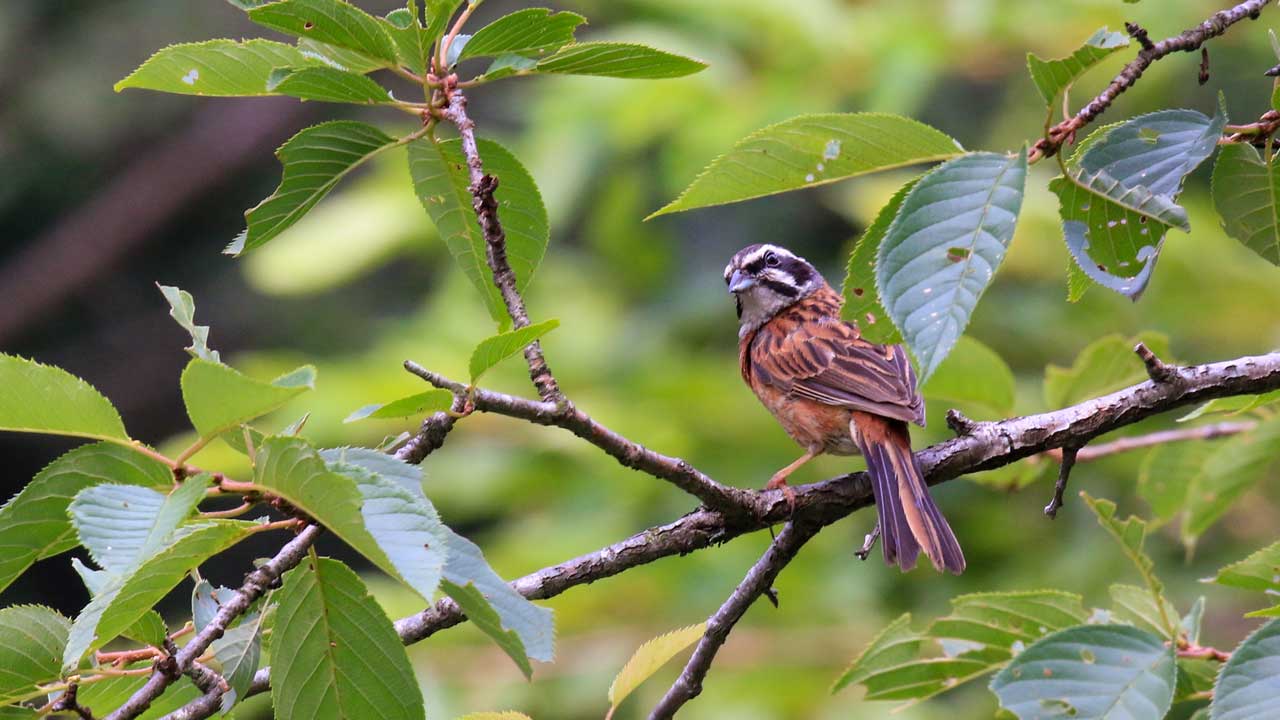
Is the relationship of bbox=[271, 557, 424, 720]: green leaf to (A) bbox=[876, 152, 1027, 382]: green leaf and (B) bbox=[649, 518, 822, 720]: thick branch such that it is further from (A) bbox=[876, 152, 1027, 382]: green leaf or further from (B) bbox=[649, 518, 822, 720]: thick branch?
(A) bbox=[876, 152, 1027, 382]: green leaf

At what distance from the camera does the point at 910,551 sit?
3.51m

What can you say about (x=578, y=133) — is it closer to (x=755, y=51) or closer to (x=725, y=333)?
(x=755, y=51)

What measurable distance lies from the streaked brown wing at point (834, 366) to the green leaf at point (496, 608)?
2226mm

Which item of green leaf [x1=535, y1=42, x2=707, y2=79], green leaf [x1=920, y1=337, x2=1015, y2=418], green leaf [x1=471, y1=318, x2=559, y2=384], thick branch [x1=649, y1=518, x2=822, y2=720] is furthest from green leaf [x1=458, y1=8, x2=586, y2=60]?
green leaf [x1=920, y1=337, x2=1015, y2=418]

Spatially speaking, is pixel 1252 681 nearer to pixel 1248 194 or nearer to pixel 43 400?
pixel 1248 194

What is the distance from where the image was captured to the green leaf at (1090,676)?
93.1 inches

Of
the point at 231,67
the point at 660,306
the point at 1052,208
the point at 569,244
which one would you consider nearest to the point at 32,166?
the point at 569,244

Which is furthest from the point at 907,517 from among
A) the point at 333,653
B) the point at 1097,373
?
the point at 333,653

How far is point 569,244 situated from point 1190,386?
821 centimetres

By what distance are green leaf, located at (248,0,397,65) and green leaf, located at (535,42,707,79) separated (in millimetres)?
320

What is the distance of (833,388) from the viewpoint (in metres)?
4.46

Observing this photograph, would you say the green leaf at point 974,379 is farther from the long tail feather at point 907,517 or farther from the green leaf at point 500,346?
the green leaf at point 500,346

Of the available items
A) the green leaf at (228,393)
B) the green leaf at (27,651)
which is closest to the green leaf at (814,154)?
the green leaf at (228,393)

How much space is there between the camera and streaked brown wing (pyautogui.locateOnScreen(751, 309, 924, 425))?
4230 mm
